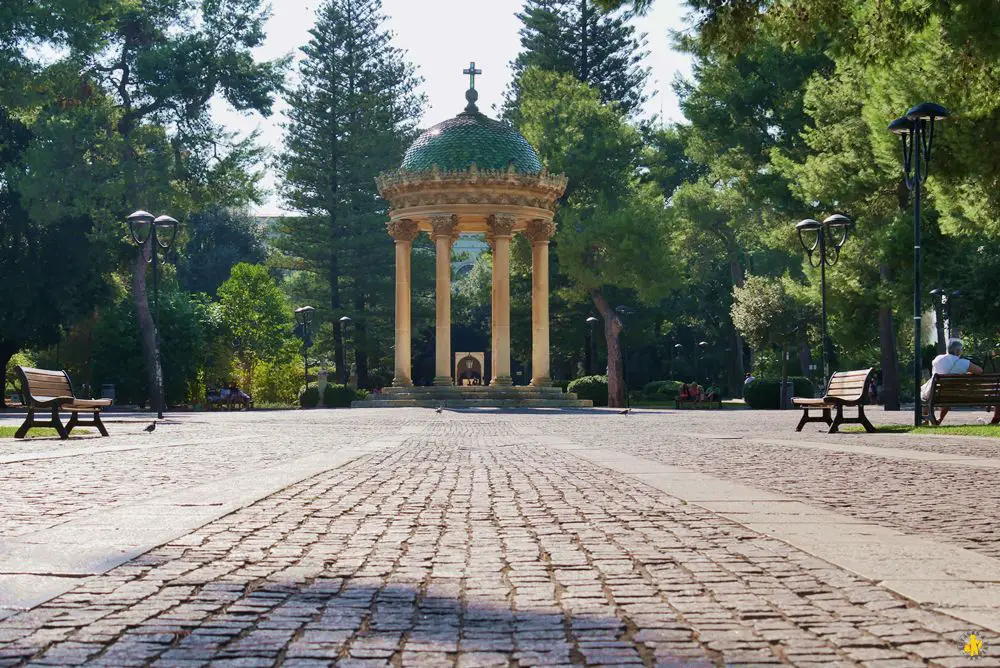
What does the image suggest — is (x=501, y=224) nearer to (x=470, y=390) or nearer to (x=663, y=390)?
(x=470, y=390)

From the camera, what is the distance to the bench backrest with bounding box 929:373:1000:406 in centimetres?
1808

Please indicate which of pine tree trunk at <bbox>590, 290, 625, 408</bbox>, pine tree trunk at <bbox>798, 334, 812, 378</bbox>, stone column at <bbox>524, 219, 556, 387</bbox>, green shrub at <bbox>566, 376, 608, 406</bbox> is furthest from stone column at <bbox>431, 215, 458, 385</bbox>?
pine tree trunk at <bbox>798, 334, 812, 378</bbox>

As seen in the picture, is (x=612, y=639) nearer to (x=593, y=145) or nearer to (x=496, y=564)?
(x=496, y=564)

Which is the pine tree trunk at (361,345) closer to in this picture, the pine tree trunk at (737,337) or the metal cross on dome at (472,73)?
the metal cross on dome at (472,73)

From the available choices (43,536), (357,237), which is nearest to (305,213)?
(357,237)

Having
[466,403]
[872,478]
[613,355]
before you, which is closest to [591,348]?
[613,355]

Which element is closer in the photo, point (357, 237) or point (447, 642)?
point (447, 642)

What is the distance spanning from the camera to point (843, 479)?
31.8 feet

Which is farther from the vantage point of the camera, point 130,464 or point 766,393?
point 766,393

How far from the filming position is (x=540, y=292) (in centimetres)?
4725

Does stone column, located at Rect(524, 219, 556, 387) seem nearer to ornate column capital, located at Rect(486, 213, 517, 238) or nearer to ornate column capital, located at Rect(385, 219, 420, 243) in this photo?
ornate column capital, located at Rect(486, 213, 517, 238)

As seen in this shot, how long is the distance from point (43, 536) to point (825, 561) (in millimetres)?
3822

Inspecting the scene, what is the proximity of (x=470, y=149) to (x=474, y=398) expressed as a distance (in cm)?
1025

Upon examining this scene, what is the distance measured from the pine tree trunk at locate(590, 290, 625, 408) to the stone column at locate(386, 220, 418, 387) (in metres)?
8.85
